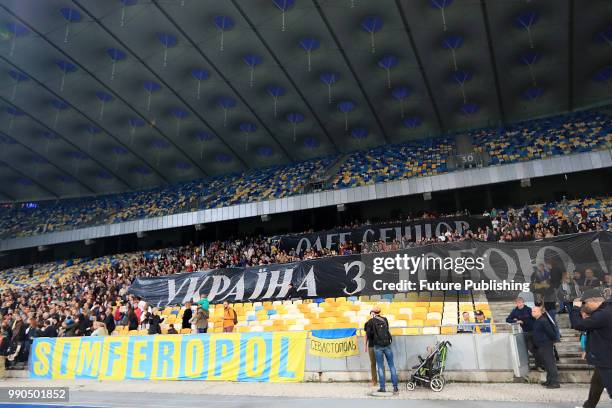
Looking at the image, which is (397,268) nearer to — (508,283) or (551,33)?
(508,283)

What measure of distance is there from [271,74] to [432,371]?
24389 millimetres

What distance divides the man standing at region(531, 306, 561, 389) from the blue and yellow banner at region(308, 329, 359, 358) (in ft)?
13.0

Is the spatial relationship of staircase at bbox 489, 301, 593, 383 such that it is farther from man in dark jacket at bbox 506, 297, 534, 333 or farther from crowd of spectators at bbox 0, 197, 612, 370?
man in dark jacket at bbox 506, 297, 534, 333

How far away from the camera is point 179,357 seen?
39.6ft

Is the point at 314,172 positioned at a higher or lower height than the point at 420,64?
lower

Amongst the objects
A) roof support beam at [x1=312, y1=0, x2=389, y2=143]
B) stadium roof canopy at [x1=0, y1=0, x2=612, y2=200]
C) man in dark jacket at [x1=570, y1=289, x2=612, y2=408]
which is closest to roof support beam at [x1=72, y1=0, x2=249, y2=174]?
stadium roof canopy at [x1=0, y1=0, x2=612, y2=200]

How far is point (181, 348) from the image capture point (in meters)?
12.0

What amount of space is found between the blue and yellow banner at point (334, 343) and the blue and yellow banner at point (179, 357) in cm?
33

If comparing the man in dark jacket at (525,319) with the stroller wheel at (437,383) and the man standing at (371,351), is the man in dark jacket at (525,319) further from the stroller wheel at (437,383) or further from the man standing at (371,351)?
the man standing at (371,351)

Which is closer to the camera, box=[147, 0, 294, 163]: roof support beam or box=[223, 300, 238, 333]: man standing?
box=[223, 300, 238, 333]: man standing

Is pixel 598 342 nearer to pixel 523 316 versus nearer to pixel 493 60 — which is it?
pixel 523 316

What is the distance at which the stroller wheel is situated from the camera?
9.04 meters

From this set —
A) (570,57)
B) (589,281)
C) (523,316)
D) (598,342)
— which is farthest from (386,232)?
(598,342)

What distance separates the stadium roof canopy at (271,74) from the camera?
2509 cm
